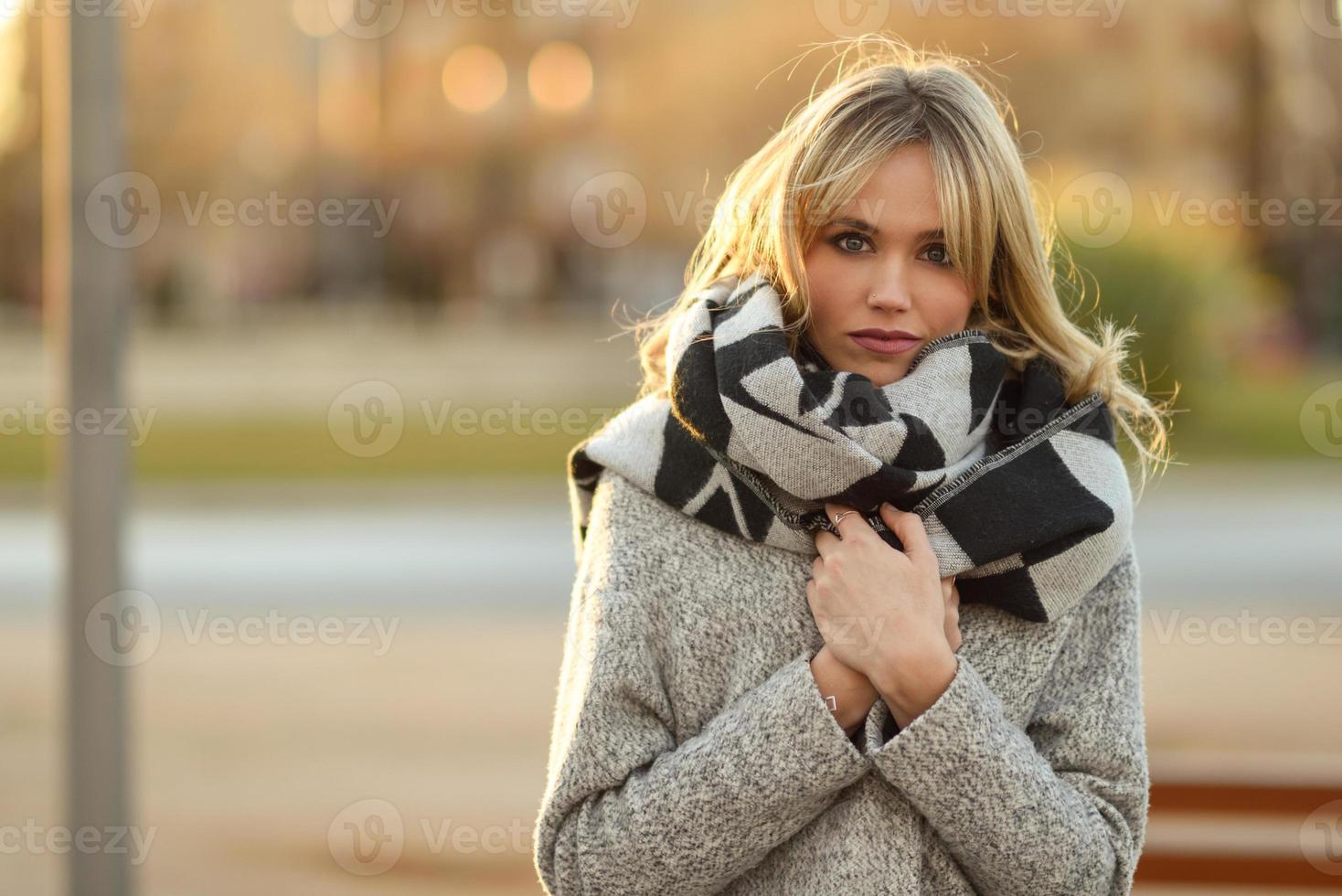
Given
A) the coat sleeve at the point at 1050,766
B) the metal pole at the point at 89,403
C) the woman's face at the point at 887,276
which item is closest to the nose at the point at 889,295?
the woman's face at the point at 887,276

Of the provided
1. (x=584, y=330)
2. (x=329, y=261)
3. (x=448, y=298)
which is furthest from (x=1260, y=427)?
(x=329, y=261)

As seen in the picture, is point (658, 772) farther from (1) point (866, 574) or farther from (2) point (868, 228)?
(2) point (868, 228)

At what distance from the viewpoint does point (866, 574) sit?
1743mm

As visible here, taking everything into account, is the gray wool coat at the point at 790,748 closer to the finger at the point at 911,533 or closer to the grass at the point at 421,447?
the finger at the point at 911,533

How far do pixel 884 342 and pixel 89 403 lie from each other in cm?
189

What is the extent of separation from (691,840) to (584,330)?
24005 millimetres

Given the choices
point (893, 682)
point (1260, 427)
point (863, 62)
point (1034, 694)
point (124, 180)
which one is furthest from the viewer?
point (1260, 427)

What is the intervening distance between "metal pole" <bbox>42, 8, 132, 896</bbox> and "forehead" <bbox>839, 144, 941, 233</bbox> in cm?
186

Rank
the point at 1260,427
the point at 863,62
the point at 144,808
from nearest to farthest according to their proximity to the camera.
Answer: the point at 863,62
the point at 144,808
the point at 1260,427

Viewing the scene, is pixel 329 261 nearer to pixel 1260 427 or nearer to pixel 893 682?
pixel 1260 427

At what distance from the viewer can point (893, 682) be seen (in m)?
1.70

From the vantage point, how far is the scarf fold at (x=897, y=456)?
1.74 metres

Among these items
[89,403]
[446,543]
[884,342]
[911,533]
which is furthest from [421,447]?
[911,533]

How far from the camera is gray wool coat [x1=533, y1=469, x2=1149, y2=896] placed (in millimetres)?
1693
